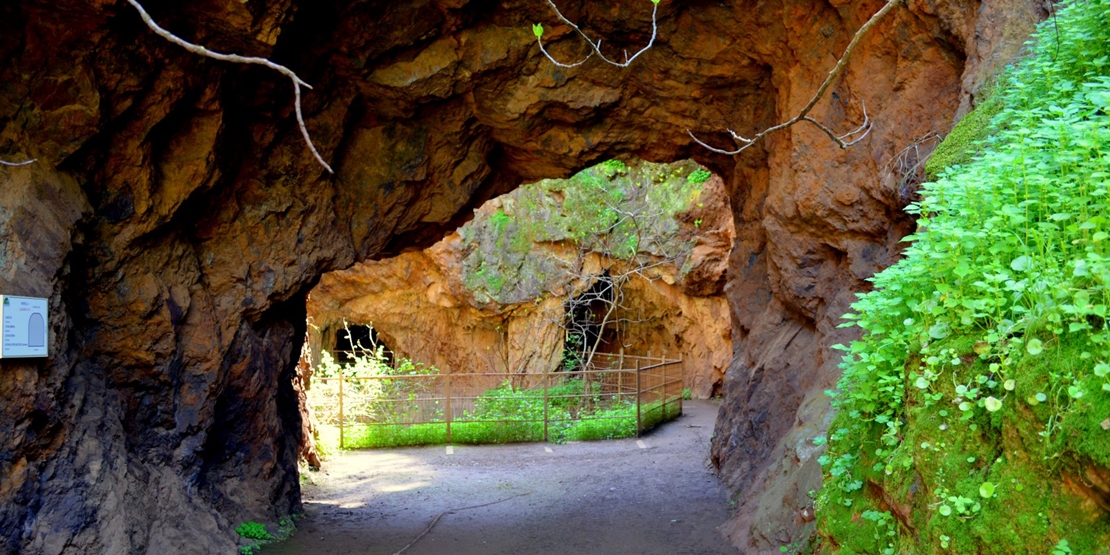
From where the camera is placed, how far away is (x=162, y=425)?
21.7ft

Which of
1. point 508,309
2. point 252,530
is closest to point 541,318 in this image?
point 508,309

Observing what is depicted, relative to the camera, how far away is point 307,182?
25.9ft

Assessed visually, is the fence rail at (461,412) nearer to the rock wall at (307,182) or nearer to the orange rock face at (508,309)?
the orange rock face at (508,309)

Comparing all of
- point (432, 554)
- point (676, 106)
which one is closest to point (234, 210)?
point (432, 554)

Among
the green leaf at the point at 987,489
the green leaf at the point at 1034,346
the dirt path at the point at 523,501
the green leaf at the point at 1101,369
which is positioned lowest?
the dirt path at the point at 523,501

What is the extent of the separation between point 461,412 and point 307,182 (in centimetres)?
743

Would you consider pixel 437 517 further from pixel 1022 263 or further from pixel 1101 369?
pixel 1101 369

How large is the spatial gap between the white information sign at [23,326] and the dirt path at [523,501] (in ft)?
9.62

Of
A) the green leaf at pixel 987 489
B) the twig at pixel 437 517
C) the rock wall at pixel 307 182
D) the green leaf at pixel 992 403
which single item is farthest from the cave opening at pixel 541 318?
the green leaf at pixel 992 403

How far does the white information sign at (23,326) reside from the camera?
15.6 feet

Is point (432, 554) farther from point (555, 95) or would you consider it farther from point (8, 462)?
point (555, 95)

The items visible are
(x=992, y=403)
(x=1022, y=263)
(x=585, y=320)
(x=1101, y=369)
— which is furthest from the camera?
(x=585, y=320)

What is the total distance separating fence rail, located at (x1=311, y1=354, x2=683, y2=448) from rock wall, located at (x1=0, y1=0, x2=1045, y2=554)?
4.20 m

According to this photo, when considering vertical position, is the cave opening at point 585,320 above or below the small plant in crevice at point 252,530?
above
